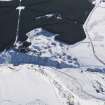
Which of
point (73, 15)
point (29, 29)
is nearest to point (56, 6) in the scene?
point (73, 15)

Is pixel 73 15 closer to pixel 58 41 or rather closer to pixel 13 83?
pixel 58 41

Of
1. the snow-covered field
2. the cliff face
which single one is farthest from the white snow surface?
the cliff face

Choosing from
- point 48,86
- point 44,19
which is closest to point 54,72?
point 48,86

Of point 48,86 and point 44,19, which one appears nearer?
point 48,86

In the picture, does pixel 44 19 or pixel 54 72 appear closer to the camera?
pixel 54 72

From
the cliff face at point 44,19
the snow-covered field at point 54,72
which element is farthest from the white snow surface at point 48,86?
the cliff face at point 44,19

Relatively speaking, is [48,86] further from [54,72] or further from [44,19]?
[44,19]

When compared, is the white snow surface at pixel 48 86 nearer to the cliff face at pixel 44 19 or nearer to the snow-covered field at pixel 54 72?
the snow-covered field at pixel 54 72

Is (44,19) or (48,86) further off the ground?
(44,19)

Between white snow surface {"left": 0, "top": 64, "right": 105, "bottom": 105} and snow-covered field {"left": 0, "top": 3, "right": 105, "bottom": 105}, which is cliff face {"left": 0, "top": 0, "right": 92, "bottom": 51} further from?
white snow surface {"left": 0, "top": 64, "right": 105, "bottom": 105}
